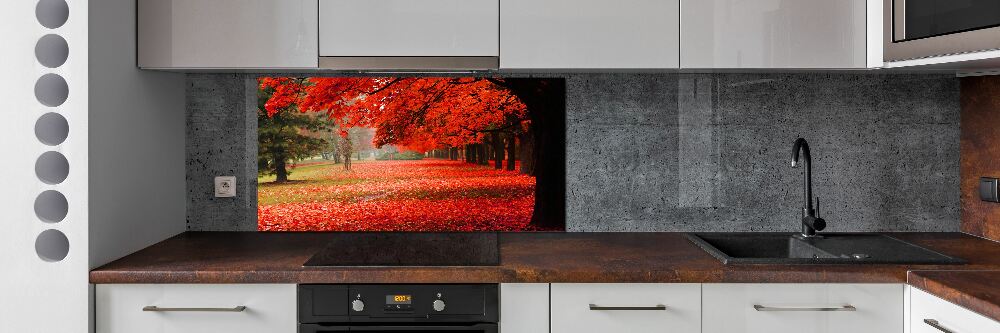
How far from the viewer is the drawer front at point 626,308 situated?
1917 mm

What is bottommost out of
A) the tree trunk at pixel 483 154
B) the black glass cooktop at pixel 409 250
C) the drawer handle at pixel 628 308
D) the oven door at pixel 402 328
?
the oven door at pixel 402 328

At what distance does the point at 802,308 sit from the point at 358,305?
117 centimetres

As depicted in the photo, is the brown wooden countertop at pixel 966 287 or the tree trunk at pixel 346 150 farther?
the tree trunk at pixel 346 150

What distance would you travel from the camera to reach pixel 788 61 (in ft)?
7.23

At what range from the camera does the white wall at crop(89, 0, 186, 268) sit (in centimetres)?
196

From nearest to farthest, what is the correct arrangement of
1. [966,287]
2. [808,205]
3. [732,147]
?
[966,287] → [808,205] → [732,147]

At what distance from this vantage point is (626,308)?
1.91 metres

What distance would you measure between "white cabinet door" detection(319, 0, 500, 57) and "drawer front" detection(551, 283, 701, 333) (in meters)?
0.80
